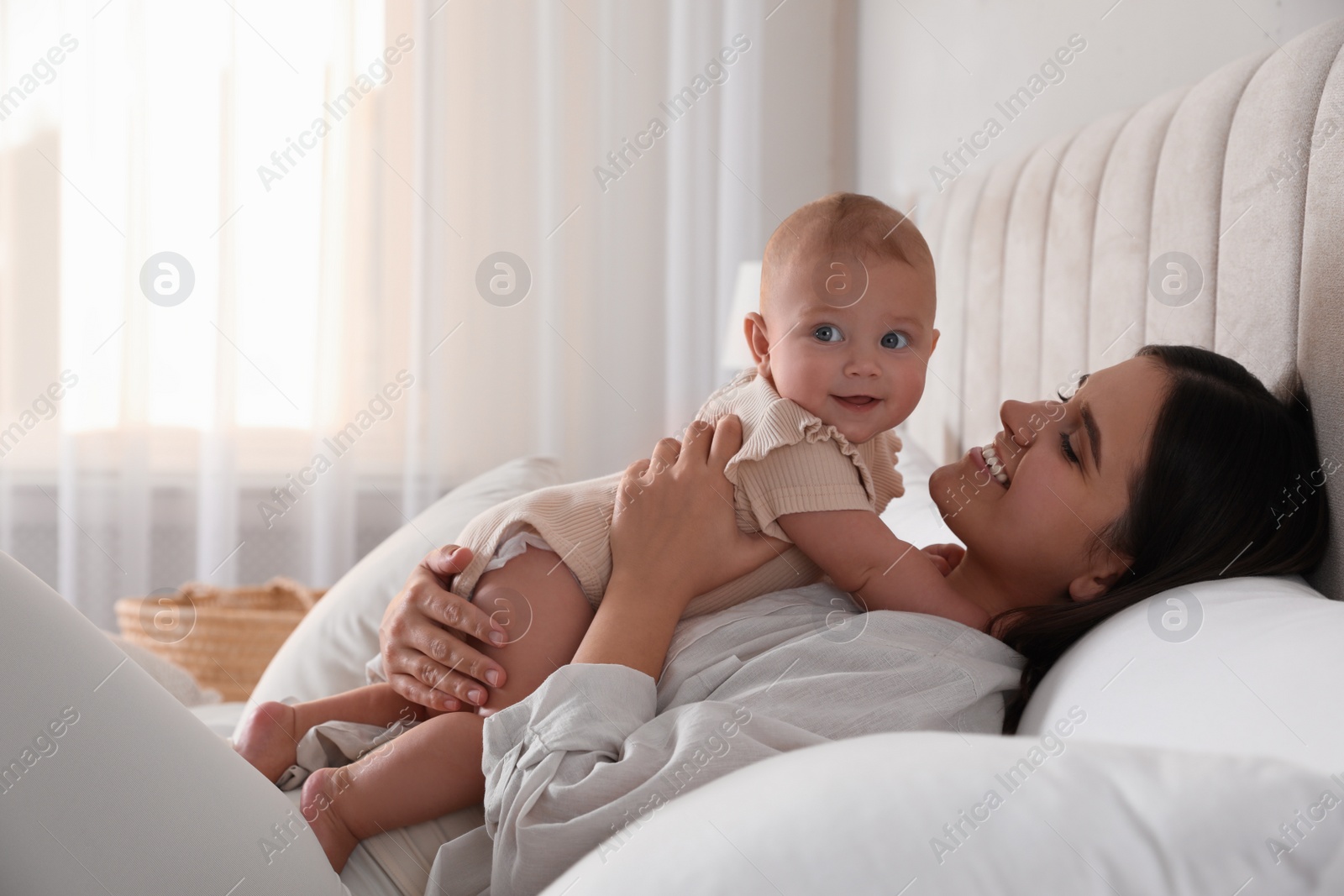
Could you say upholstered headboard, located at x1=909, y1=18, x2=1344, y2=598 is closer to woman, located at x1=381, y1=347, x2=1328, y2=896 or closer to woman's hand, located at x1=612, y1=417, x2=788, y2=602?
woman, located at x1=381, y1=347, x2=1328, y2=896

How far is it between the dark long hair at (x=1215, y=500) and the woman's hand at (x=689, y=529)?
30 centimetres

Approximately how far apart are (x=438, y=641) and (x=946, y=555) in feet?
1.88

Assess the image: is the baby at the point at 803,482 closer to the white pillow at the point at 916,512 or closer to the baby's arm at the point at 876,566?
the baby's arm at the point at 876,566

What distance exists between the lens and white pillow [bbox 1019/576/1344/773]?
1.79ft

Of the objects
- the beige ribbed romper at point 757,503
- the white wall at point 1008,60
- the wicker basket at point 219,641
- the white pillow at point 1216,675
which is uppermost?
the white wall at point 1008,60

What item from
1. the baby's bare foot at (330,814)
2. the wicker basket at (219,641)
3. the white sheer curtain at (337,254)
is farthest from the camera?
the white sheer curtain at (337,254)

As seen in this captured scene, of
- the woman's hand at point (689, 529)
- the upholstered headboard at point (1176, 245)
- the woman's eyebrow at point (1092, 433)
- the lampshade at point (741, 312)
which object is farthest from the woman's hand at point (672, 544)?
the lampshade at point (741, 312)

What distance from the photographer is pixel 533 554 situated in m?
0.99

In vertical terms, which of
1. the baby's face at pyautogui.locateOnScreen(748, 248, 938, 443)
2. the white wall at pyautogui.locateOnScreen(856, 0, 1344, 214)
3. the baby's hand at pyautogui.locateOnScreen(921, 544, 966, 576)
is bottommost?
the baby's hand at pyautogui.locateOnScreen(921, 544, 966, 576)

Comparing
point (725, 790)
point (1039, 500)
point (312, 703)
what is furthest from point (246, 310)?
point (725, 790)

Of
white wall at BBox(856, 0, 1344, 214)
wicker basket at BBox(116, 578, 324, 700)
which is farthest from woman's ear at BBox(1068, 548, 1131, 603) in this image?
wicker basket at BBox(116, 578, 324, 700)

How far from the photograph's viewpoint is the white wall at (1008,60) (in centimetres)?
143

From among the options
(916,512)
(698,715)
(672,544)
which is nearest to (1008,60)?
(916,512)

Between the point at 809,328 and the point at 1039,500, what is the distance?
0.91ft
